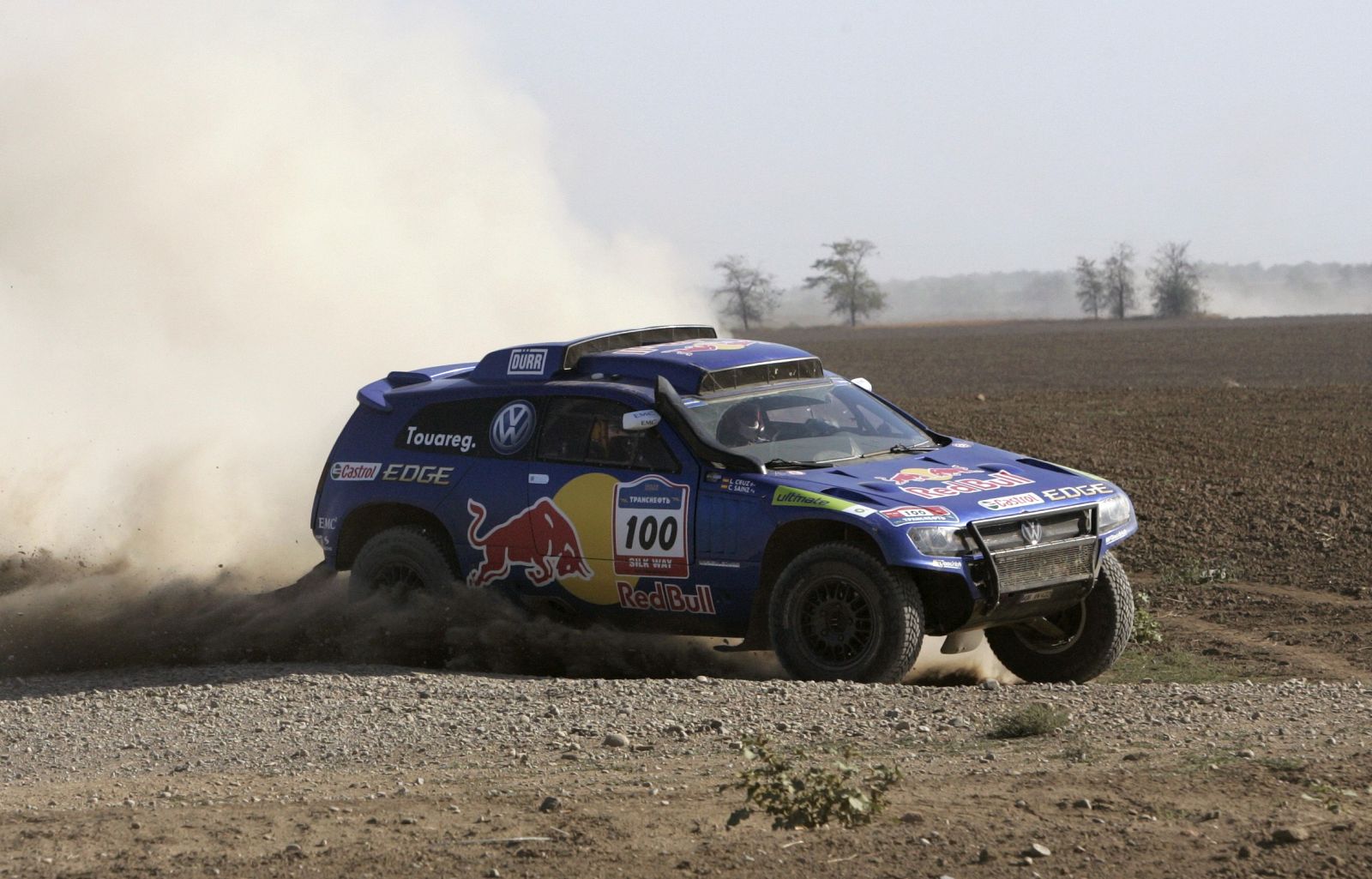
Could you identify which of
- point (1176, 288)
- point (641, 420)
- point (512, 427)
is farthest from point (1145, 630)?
point (1176, 288)

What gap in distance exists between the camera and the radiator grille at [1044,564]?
8664mm

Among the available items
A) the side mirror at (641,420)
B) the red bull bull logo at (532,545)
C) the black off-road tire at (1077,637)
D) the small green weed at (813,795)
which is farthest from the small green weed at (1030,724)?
the red bull bull logo at (532,545)

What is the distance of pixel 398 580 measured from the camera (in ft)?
34.1

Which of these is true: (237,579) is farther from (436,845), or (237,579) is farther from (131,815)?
(436,845)

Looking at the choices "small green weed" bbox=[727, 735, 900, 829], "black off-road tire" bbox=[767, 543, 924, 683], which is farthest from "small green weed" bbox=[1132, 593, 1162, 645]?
"small green weed" bbox=[727, 735, 900, 829]

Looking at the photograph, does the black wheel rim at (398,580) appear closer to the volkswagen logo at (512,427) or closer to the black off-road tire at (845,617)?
the volkswagen logo at (512,427)

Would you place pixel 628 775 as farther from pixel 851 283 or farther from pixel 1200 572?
pixel 851 283

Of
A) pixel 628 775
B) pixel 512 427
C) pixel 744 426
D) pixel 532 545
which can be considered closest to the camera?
pixel 628 775

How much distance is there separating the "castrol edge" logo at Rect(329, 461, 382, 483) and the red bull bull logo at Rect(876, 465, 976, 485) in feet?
10.8

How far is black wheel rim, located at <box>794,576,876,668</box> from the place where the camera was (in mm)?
8789

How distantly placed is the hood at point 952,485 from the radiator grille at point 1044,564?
0.21 meters

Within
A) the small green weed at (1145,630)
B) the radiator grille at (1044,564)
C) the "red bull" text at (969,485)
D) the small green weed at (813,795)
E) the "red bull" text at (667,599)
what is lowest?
the small green weed at (1145,630)

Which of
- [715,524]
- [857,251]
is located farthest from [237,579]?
[857,251]

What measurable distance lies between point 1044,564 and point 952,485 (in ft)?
2.03
